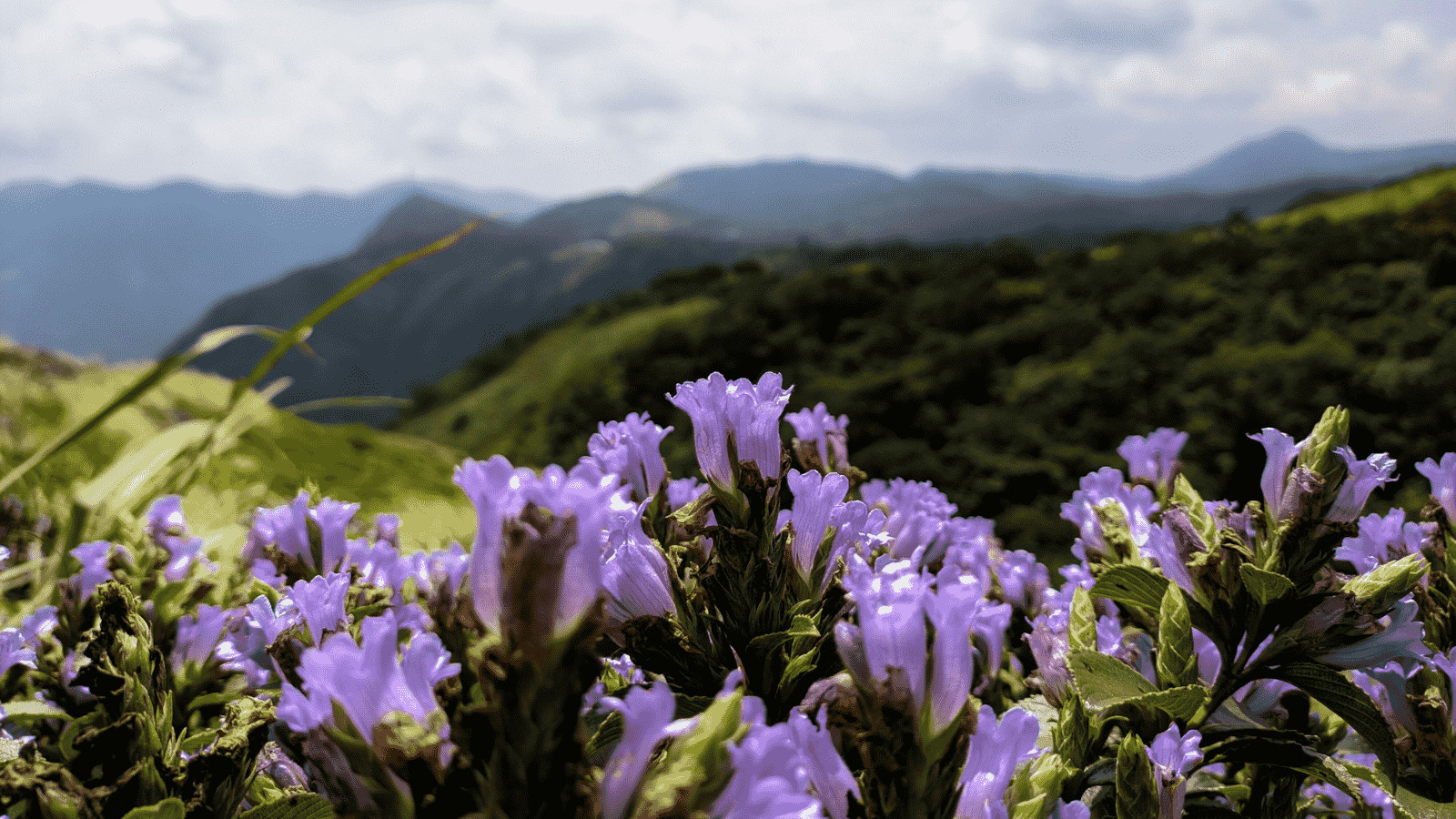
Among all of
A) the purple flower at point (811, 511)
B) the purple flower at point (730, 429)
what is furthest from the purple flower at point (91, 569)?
the purple flower at point (811, 511)

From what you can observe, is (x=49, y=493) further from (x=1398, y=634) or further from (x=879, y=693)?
(x=1398, y=634)

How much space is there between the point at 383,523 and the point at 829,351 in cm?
1593

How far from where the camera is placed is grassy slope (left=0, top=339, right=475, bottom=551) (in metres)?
3.84

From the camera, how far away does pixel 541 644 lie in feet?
2.65

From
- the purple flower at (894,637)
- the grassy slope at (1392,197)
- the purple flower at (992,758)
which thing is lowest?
the purple flower at (992,758)

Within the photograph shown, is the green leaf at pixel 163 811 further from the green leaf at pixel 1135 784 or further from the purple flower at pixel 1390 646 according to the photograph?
the purple flower at pixel 1390 646

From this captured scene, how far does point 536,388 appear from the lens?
84.5ft

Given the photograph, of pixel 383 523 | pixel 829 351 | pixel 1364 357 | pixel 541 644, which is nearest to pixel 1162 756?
pixel 541 644

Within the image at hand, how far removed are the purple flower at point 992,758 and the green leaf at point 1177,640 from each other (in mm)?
585

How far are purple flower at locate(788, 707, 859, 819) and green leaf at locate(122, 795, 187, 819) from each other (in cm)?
91

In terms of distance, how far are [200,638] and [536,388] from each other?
24.6 m

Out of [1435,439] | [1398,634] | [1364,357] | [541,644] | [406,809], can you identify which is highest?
[541,644]

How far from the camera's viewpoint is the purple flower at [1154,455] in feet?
7.80

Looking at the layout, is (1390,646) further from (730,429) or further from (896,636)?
(730,429)
